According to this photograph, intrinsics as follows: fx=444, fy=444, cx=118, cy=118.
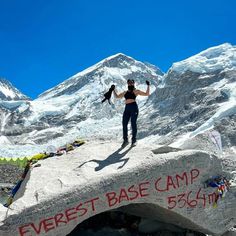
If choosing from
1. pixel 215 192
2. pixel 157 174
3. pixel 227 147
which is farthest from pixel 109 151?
pixel 227 147

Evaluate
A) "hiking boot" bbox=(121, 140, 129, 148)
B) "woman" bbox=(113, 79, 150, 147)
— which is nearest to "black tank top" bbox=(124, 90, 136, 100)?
"woman" bbox=(113, 79, 150, 147)

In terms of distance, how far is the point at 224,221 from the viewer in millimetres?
10469

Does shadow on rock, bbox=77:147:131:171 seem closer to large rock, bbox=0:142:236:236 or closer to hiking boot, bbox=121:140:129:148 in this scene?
large rock, bbox=0:142:236:236

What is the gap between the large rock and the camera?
8.52 metres

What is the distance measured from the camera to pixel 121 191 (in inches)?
364

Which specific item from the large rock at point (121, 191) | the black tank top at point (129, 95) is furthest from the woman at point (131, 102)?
the large rock at point (121, 191)

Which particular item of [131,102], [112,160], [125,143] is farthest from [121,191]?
[131,102]

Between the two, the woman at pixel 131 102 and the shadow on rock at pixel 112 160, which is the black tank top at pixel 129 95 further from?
the shadow on rock at pixel 112 160

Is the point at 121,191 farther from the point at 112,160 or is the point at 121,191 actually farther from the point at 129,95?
the point at 129,95

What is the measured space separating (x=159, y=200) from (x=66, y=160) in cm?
279

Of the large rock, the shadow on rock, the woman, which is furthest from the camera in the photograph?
the woman

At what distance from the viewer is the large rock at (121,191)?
8516 millimetres

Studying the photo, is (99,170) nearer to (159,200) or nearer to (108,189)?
(108,189)

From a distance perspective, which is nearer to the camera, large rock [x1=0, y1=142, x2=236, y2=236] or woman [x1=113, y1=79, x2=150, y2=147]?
large rock [x1=0, y1=142, x2=236, y2=236]
